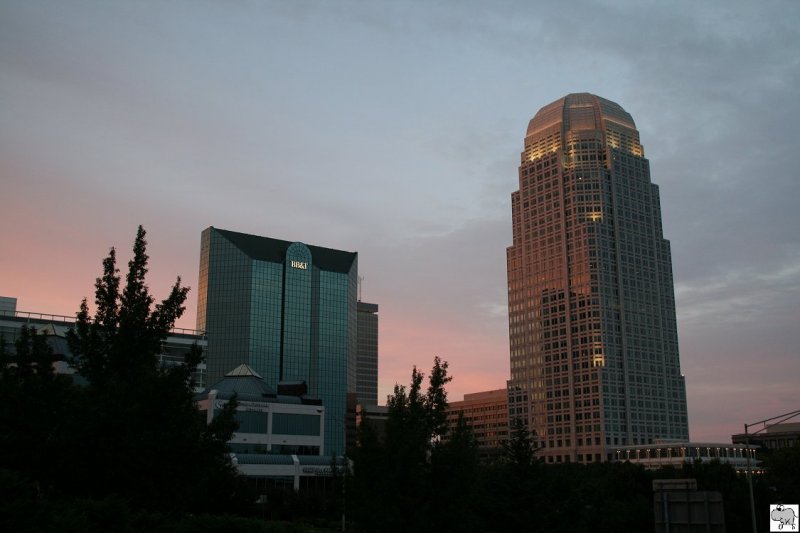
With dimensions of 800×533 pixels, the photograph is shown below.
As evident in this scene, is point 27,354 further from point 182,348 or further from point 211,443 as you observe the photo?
point 182,348

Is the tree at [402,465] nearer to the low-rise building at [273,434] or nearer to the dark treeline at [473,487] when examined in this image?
the dark treeline at [473,487]

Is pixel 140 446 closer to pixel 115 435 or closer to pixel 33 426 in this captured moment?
pixel 115 435

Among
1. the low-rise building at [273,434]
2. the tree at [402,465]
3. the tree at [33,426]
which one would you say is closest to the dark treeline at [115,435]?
the tree at [33,426]

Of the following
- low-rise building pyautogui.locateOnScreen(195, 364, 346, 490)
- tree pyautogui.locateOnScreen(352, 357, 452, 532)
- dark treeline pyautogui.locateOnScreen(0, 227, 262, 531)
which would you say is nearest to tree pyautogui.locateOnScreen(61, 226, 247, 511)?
dark treeline pyautogui.locateOnScreen(0, 227, 262, 531)

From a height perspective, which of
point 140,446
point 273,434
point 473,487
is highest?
point 273,434

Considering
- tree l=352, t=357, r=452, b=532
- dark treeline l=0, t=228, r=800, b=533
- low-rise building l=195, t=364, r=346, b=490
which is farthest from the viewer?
low-rise building l=195, t=364, r=346, b=490

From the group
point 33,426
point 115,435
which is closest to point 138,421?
point 115,435

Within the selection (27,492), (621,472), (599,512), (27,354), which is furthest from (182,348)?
(27,492)

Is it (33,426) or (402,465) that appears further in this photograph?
(402,465)

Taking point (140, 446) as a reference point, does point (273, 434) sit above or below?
above

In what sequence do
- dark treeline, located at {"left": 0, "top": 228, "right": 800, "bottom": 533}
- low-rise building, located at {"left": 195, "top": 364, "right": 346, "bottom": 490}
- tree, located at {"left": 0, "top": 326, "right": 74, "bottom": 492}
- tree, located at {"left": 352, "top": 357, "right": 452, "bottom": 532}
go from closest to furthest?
dark treeline, located at {"left": 0, "top": 228, "right": 800, "bottom": 533} < tree, located at {"left": 0, "top": 326, "right": 74, "bottom": 492} < tree, located at {"left": 352, "top": 357, "right": 452, "bottom": 532} < low-rise building, located at {"left": 195, "top": 364, "right": 346, "bottom": 490}

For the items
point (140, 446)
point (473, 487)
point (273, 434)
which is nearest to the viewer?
point (140, 446)

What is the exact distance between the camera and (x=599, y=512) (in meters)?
56.3

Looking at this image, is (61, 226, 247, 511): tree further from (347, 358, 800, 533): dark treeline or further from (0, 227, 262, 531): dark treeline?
(347, 358, 800, 533): dark treeline
